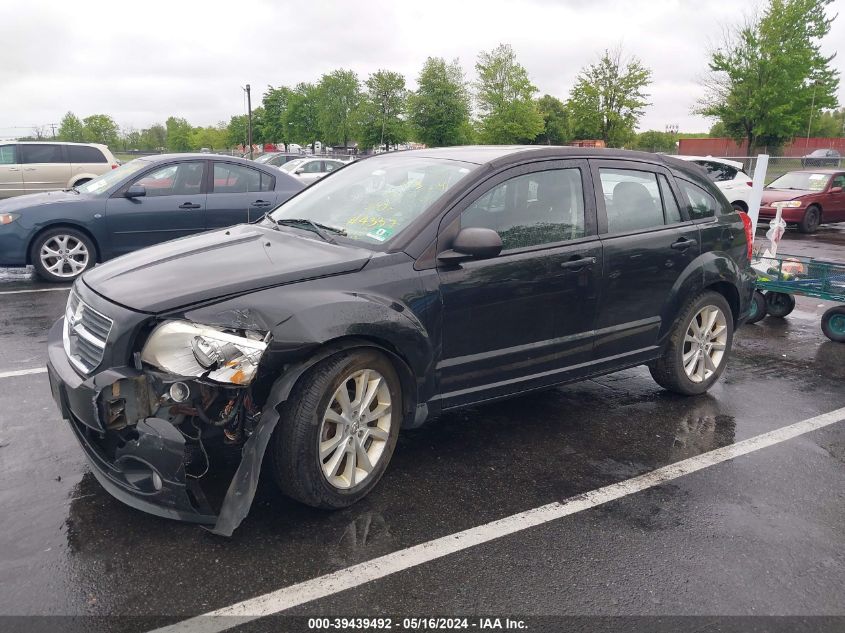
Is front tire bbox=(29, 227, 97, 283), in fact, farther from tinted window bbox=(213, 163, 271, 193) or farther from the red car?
the red car

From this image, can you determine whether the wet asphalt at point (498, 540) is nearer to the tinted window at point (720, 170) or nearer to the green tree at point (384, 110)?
the tinted window at point (720, 170)

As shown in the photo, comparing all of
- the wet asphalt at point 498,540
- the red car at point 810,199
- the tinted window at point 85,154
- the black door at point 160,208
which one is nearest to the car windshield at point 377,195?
the wet asphalt at point 498,540

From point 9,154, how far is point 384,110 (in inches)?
1697

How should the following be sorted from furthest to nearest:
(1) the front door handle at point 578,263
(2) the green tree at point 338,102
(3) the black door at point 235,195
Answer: (2) the green tree at point 338,102
(3) the black door at point 235,195
(1) the front door handle at point 578,263

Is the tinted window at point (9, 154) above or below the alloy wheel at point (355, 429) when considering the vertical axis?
above

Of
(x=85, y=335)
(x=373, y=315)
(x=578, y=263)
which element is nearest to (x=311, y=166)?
(x=578, y=263)

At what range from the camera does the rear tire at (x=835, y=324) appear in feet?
22.8

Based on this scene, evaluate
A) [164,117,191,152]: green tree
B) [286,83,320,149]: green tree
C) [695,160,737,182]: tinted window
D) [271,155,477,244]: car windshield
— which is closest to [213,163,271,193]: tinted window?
[271,155,477,244]: car windshield

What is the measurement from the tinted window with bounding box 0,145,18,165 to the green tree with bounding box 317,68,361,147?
46141 mm

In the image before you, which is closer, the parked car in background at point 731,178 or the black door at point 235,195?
the black door at point 235,195

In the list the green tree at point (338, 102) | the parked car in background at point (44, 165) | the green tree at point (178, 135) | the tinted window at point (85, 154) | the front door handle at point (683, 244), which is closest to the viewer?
the front door handle at point (683, 244)

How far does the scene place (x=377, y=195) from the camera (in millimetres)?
4223

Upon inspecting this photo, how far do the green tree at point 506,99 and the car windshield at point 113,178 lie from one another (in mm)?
41129

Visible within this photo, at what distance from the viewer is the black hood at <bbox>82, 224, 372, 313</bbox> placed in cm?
315
